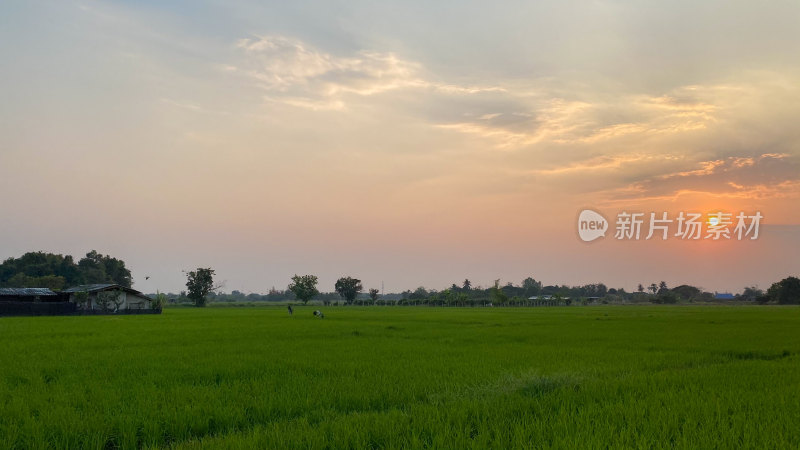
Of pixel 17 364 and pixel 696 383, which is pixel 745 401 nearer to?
pixel 696 383

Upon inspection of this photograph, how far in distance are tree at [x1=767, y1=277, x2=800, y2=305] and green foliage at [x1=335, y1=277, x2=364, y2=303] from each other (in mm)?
90095

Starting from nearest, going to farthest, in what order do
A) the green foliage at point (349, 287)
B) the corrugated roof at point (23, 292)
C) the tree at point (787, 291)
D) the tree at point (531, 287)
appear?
the corrugated roof at point (23, 292), the tree at point (787, 291), the green foliage at point (349, 287), the tree at point (531, 287)

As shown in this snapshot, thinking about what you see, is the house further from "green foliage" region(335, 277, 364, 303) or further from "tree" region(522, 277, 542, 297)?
"tree" region(522, 277, 542, 297)

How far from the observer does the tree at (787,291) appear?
338ft

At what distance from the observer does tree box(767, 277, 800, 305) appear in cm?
10290

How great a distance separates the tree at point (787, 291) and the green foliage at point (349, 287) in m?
90.1

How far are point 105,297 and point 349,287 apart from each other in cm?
6953

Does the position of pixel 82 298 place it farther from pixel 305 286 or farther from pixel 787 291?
pixel 787 291

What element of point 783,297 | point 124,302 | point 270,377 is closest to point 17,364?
point 270,377

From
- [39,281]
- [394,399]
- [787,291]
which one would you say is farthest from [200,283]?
[787,291]

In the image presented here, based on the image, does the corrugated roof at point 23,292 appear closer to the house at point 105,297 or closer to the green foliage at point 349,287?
the house at point 105,297

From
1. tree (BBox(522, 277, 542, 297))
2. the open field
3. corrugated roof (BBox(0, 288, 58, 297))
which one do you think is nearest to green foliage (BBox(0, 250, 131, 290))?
corrugated roof (BBox(0, 288, 58, 297))

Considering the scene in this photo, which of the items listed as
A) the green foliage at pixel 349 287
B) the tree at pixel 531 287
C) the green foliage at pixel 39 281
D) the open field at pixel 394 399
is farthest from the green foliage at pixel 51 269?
the tree at pixel 531 287

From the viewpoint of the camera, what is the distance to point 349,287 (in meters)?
119
